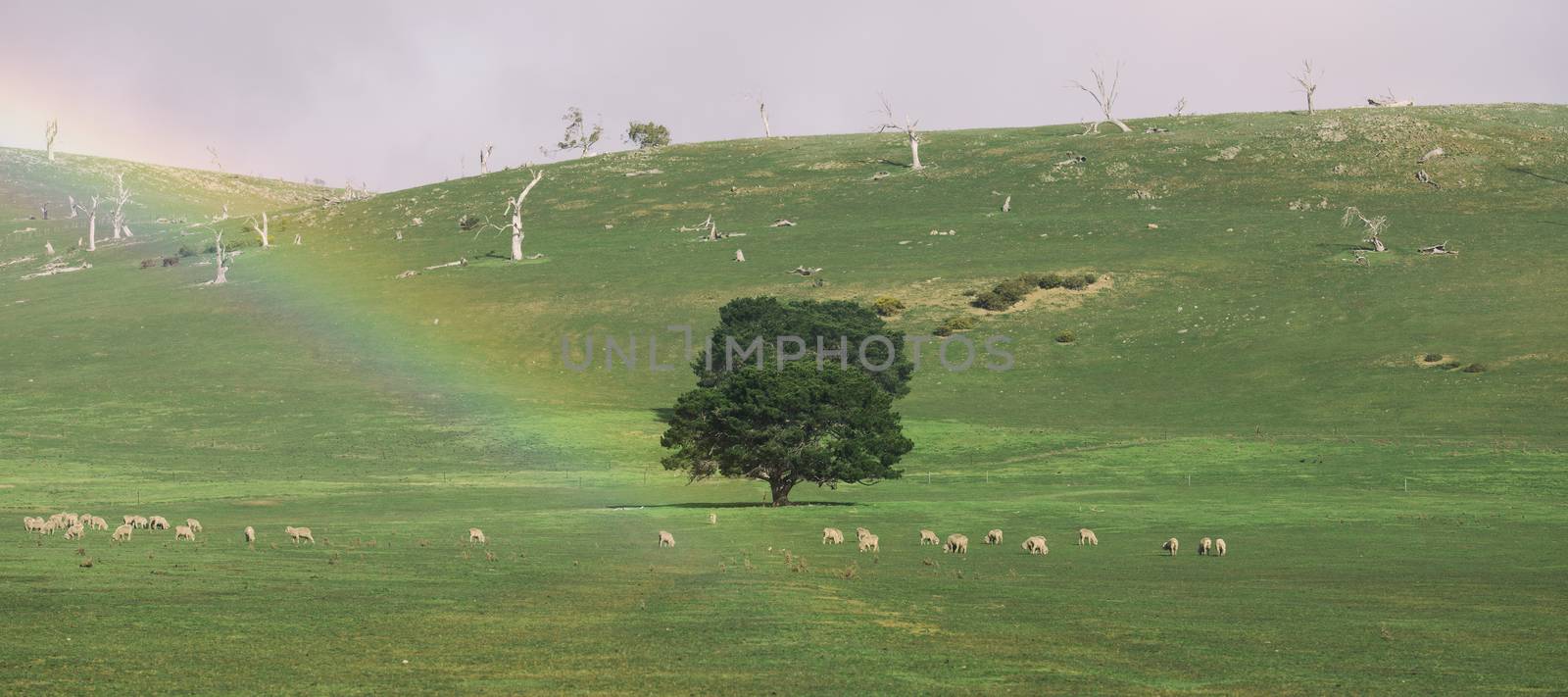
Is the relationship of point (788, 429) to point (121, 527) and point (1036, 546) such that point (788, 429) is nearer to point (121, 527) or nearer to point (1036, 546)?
point (1036, 546)

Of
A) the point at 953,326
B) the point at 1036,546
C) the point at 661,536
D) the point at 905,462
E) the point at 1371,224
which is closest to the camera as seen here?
the point at 1036,546

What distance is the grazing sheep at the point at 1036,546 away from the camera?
152 feet

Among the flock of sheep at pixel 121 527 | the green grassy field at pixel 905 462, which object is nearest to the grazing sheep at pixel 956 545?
the green grassy field at pixel 905 462

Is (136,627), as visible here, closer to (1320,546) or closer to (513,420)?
(1320,546)

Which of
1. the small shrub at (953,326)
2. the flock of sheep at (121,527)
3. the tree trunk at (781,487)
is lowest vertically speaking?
the tree trunk at (781,487)

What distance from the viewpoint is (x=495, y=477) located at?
81.0 metres

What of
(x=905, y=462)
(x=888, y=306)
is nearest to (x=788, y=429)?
(x=905, y=462)

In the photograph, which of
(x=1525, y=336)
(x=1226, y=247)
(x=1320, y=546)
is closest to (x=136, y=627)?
(x=1320, y=546)

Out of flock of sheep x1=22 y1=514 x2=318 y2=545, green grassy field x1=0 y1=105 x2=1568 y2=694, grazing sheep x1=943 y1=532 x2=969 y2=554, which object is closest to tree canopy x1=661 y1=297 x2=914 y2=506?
green grassy field x1=0 y1=105 x2=1568 y2=694

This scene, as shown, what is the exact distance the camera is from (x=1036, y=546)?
4653 cm

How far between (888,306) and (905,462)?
160 ft

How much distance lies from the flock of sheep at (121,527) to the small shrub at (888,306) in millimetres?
88713

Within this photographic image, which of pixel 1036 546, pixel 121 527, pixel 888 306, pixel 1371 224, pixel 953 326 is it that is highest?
pixel 1371 224

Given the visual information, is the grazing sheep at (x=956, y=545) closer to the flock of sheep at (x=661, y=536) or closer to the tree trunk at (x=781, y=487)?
the flock of sheep at (x=661, y=536)
